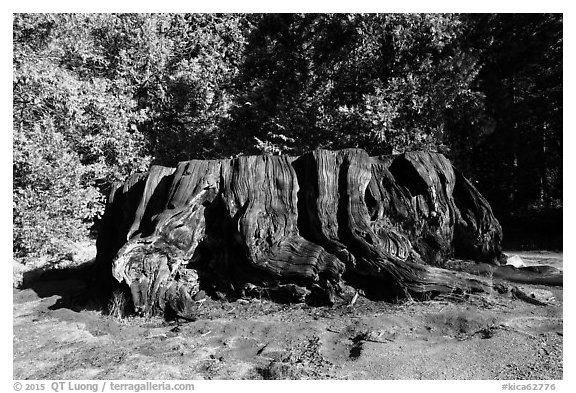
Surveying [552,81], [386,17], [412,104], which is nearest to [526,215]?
[552,81]

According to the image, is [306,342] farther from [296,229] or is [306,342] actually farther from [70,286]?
[70,286]

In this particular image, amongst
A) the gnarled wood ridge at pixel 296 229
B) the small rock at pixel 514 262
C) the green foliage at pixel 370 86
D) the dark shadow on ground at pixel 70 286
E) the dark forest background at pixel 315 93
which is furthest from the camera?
the green foliage at pixel 370 86

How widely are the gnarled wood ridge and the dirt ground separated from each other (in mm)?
337

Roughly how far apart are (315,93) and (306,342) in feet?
31.6

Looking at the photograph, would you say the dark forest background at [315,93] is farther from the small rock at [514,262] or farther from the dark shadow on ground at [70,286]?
the small rock at [514,262]

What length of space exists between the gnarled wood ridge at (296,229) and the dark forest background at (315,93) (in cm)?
355

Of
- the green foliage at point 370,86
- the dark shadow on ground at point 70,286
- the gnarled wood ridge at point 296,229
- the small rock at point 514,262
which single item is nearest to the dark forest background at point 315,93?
the green foliage at point 370,86

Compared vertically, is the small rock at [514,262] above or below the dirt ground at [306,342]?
above

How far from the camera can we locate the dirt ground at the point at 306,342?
470 cm

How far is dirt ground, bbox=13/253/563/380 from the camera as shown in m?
4.70

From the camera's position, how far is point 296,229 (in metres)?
7.26

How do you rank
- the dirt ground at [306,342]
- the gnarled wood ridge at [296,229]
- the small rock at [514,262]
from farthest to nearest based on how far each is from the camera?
1. the small rock at [514,262]
2. the gnarled wood ridge at [296,229]
3. the dirt ground at [306,342]

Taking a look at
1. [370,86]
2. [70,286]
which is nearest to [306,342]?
[70,286]

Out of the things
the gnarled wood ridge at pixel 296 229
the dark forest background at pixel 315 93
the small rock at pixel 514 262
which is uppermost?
the dark forest background at pixel 315 93
